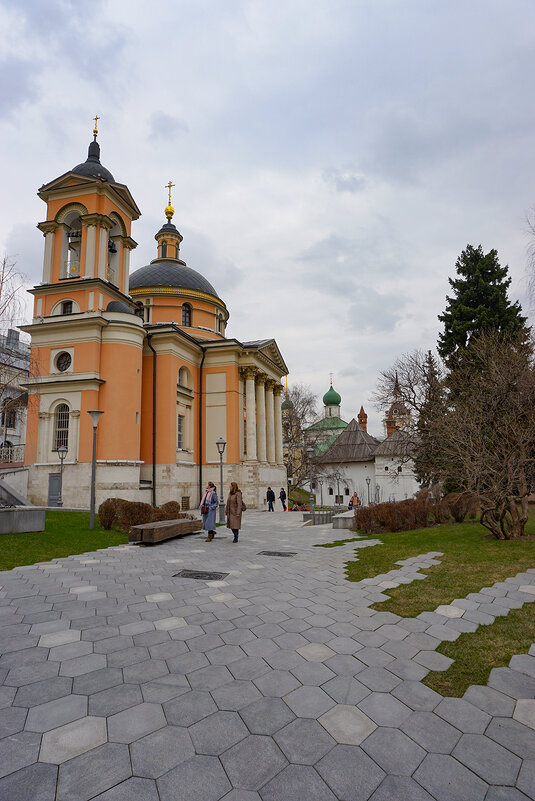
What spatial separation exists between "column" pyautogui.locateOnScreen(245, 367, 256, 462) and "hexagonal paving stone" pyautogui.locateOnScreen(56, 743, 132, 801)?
29.1m

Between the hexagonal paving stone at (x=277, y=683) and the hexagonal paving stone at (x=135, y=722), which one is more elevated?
the hexagonal paving stone at (x=135, y=722)

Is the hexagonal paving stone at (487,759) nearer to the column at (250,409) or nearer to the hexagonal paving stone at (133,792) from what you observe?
the hexagonal paving stone at (133,792)

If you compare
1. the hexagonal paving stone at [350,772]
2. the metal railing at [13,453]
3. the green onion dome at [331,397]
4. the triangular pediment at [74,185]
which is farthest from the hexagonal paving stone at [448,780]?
the green onion dome at [331,397]

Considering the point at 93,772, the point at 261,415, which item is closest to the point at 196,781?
the point at 93,772

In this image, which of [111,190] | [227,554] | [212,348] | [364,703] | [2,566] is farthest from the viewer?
[212,348]

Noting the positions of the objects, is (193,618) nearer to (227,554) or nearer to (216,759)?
(216,759)

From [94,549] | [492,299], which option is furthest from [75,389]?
[492,299]

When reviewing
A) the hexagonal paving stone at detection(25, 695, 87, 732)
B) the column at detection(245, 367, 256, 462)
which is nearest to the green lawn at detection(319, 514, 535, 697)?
the hexagonal paving stone at detection(25, 695, 87, 732)

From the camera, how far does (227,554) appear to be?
10758 mm

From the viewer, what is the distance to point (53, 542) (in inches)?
460

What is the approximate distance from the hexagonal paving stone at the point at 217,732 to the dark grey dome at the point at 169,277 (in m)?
36.4

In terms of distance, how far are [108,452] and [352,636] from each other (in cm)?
2136

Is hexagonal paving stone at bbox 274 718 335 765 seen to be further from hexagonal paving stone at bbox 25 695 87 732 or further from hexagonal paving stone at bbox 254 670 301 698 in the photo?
hexagonal paving stone at bbox 25 695 87 732

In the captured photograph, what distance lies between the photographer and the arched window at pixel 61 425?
82.5 ft
